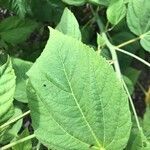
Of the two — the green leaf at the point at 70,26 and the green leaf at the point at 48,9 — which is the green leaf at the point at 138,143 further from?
the green leaf at the point at 48,9

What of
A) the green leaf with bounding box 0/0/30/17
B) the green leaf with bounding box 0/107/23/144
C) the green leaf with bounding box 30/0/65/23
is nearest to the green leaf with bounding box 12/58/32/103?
the green leaf with bounding box 0/107/23/144

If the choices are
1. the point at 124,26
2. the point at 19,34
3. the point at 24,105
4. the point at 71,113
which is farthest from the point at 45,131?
the point at 124,26

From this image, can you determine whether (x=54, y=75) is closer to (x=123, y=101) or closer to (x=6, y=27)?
(x=123, y=101)

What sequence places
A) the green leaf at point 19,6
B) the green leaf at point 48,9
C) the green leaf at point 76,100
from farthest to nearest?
the green leaf at point 48,9 → the green leaf at point 19,6 → the green leaf at point 76,100

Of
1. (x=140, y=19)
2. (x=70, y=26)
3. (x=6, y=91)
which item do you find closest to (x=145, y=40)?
(x=140, y=19)

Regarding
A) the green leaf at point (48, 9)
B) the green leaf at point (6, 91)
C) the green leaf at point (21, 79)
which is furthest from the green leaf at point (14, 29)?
the green leaf at point (6, 91)

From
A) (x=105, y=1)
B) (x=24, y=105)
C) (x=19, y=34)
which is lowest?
(x=24, y=105)

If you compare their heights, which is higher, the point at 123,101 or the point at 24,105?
the point at 123,101
